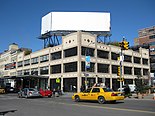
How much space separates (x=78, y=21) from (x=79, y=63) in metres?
16.3

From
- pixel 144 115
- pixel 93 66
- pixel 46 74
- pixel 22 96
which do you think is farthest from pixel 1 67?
pixel 144 115

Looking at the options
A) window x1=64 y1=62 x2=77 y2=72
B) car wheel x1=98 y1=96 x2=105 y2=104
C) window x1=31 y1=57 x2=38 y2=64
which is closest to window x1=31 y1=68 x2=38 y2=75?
window x1=31 y1=57 x2=38 y2=64

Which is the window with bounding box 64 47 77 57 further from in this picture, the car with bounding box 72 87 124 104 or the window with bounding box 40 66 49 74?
the car with bounding box 72 87 124 104

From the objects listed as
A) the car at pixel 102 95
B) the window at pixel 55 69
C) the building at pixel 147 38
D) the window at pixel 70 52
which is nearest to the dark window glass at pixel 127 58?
the window at pixel 70 52

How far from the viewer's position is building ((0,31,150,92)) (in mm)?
49844

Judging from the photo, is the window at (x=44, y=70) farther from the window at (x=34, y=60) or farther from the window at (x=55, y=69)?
the window at (x=34, y=60)

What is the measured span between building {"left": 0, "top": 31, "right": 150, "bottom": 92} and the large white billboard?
20.1 ft

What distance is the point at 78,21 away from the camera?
199ft

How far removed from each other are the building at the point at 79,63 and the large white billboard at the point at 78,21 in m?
6.11

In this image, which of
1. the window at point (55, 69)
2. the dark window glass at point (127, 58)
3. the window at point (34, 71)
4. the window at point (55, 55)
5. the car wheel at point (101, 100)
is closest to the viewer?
the car wheel at point (101, 100)

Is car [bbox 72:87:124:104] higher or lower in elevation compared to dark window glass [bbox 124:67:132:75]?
lower

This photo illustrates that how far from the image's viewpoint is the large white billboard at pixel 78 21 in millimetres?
60250

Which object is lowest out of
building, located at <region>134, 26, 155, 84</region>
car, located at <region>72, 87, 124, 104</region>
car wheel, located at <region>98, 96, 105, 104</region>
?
car wheel, located at <region>98, 96, 105, 104</region>

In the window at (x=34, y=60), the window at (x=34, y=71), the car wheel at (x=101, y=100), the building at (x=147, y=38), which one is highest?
the building at (x=147, y=38)
